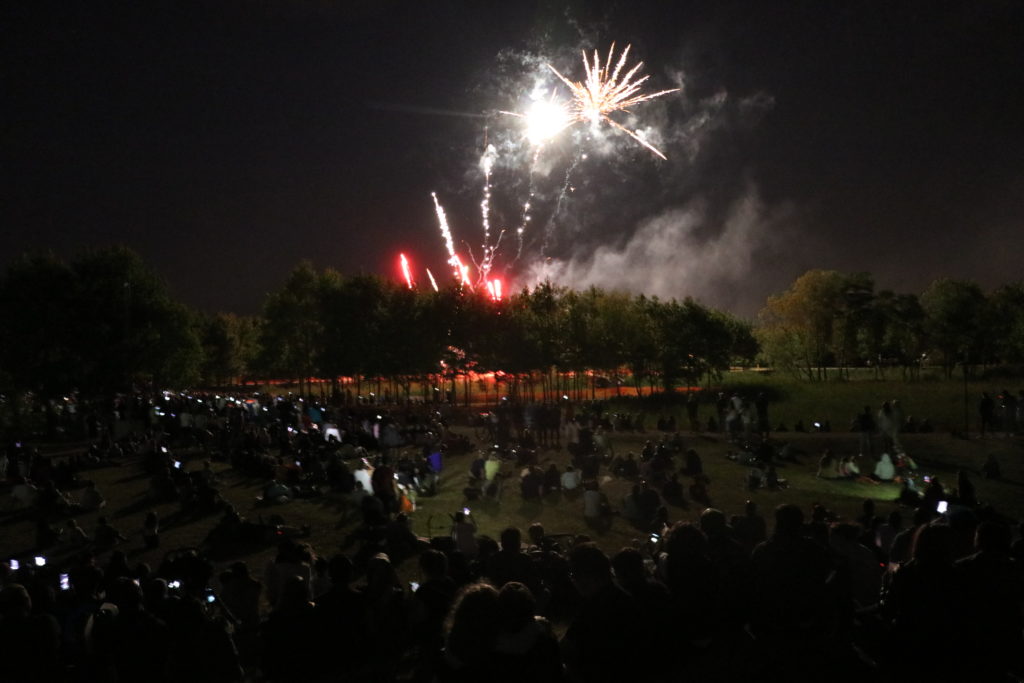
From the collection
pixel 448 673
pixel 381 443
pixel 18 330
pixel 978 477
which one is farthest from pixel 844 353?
pixel 448 673

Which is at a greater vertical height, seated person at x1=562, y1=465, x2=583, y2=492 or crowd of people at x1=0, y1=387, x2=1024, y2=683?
crowd of people at x1=0, y1=387, x2=1024, y2=683

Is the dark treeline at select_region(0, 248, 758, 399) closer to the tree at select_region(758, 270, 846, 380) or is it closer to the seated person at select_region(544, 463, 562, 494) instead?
the tree at select_region(758, 270, 846, 380)

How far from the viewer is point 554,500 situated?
17969 millimetres

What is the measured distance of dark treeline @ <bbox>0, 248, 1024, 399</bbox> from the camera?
131 feet

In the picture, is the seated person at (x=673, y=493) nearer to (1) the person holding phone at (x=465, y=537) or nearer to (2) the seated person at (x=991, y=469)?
(1) the person holding phone at (x=465, y=537)

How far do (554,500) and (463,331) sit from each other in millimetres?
31605

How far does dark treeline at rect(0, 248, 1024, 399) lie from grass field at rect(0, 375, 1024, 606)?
41.7 feet

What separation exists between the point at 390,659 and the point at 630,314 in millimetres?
51135

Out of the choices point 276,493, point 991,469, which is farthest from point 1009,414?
point 276,493

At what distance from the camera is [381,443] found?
24312 mm

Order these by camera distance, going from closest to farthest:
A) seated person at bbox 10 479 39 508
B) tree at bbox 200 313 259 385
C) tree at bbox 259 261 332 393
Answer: seated person at bbox 10 479 39 508
tree at bbox 259 261 332 393
tree at bbox 200 313 259 385

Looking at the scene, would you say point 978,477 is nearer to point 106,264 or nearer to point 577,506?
point 577,506

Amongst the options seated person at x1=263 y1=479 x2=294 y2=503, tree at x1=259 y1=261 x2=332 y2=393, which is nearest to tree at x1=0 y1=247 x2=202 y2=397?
tree at x1=259 y1=261 x2=332 y2=393

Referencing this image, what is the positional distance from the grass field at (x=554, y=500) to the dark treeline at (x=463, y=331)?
1271cm
